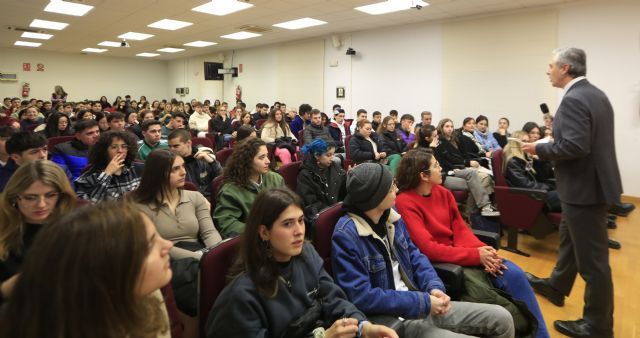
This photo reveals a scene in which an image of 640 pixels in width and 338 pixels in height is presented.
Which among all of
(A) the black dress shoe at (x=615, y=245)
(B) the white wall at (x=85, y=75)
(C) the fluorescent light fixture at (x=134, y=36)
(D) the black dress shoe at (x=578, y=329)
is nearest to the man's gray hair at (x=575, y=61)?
(D) the black dress shoe at (x=578, y=329)

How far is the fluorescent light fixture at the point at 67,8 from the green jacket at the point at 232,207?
6632 mm

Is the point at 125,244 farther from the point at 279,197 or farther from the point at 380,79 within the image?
the point at 380,79

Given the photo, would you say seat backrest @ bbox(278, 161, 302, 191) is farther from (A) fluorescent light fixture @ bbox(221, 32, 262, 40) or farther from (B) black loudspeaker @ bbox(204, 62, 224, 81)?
(B) black loudspeaker @ bbox(204, 62, 224, 81)

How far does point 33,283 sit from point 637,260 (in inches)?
178

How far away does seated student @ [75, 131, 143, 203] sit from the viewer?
2.61m

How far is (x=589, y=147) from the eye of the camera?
7.05 ft

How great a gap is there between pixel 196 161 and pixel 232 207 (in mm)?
1106

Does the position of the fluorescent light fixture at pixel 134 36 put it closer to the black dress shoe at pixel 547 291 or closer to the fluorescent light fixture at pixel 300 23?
the fluorescent light fixture at pixel 300 23

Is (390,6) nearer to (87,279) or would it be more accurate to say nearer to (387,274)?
(387,274)

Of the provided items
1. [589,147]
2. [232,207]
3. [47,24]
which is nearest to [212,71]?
[47,24]

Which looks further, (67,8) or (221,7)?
(67,8)

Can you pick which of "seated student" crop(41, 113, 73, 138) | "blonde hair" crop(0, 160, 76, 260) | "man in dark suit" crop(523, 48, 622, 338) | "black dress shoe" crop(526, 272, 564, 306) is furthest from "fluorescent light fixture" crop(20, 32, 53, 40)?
"black dress shoe" crop(526, 272, 564, 306)

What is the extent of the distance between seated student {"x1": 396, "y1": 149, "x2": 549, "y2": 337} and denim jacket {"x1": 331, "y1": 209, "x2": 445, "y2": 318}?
0.71 ft

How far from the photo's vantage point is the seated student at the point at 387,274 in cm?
A: 163
